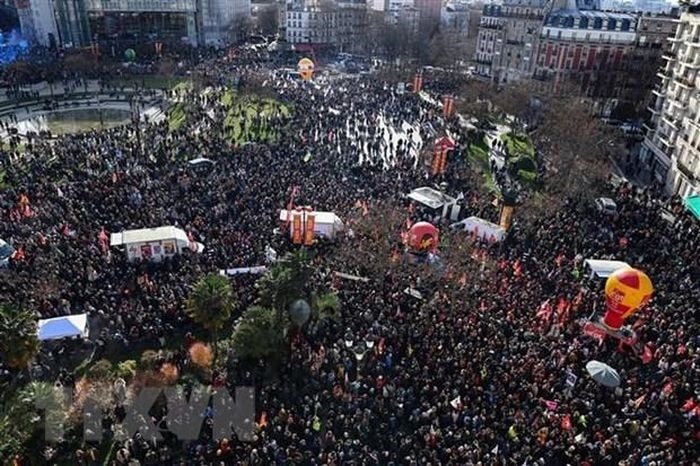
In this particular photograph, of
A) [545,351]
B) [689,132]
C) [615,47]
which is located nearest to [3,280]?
[545,351]

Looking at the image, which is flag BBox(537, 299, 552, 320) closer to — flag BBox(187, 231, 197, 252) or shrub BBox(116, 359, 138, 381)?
shrub BBox(116, 359, 138, 381)

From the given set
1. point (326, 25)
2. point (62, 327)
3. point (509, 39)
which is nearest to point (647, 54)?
point (509, 39)

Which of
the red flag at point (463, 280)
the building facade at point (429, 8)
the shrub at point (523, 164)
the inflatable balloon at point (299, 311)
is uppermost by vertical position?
the building facade at point (429, 8)

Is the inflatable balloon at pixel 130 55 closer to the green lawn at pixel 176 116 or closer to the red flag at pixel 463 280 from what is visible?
the green lawn at pixel 176 116

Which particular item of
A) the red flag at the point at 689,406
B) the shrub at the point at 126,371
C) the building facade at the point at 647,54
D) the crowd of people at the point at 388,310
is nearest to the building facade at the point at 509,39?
the building facade at the point at 647,54

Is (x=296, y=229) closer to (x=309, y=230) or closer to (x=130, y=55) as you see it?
(x=309, y=230)

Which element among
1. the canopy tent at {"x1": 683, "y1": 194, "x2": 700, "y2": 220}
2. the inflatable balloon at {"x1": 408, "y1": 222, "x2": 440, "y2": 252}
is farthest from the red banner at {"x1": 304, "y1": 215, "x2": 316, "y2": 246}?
the canopy tent at {"x1": 683, "y1": 194, "x2": 700, "y2": 220}
